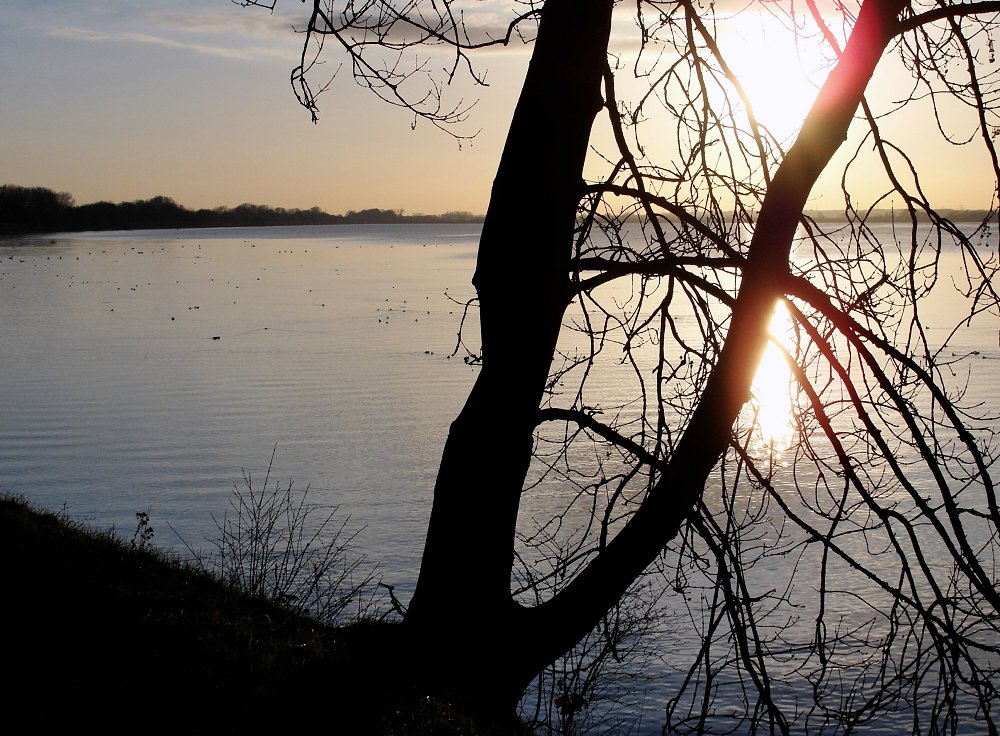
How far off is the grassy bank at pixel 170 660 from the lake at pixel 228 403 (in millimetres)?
1895

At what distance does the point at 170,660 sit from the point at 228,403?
42.1 feet

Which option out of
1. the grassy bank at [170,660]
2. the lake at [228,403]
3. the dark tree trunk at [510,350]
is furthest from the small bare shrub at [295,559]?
the dark tree trunk at [510,350]

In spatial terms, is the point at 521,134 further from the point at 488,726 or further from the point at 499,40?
the point at 488,726

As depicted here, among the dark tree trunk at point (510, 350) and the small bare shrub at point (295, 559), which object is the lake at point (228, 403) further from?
the dark tree trunk at point (510, 350)

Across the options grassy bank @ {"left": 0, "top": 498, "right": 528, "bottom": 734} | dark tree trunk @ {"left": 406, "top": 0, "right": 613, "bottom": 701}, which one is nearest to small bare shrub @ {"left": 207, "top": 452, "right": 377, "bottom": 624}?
grassy bank @ {"left": 0, "top": 498, "right": 528, "bottom": 734}

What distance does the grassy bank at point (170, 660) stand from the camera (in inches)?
174

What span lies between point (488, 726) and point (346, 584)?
198 inches

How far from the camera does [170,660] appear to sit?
16.3ft

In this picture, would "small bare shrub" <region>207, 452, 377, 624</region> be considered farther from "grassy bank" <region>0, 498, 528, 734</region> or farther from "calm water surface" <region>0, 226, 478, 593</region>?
"grassy bank" <region>0, 498, 528, 734</region>

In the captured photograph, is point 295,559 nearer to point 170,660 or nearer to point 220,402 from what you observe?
point 170,660

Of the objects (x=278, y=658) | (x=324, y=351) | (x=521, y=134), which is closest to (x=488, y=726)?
(x=278, y=658)

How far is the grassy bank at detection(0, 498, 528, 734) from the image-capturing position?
4.43 m

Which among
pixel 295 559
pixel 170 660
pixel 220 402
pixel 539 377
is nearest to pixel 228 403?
pixel 220 402

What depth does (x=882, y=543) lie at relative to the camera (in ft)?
35.1
